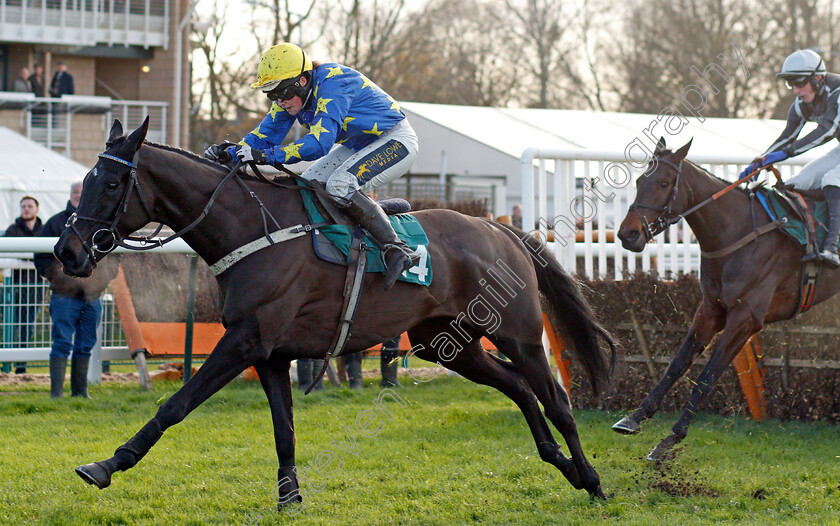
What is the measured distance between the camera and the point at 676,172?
573cm

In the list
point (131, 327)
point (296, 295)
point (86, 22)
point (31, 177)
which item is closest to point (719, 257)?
→ point (296, 295)

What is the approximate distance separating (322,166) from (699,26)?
2680 cm

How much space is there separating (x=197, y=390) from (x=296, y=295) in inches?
23.9

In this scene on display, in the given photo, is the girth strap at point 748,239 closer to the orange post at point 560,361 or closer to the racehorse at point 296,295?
the racehorse at point 296,295

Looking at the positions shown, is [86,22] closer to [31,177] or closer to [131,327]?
[31,177]

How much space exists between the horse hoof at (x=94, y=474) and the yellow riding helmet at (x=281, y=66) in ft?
5.93

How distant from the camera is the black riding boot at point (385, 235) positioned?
4324mm

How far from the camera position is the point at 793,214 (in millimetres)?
5949

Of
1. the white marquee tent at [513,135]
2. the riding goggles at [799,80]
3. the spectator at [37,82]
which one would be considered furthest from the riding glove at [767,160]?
the spectator at [37,82]

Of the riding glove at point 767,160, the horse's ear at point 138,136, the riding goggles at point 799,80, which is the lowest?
the horse's ear at point 138,136

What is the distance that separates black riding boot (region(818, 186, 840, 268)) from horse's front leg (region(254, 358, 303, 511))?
348cm

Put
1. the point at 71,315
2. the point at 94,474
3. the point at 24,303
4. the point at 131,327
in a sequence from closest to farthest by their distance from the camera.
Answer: the point at 94,474, the point at 71,315, the point at 24,303, the point at 131,327

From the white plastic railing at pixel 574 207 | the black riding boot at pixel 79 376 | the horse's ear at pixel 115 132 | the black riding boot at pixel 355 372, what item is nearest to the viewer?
the horse's ear at pixel 115 132

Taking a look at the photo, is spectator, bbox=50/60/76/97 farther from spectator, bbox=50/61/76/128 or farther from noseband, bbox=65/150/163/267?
noseband, bbox=65/150/163/267
